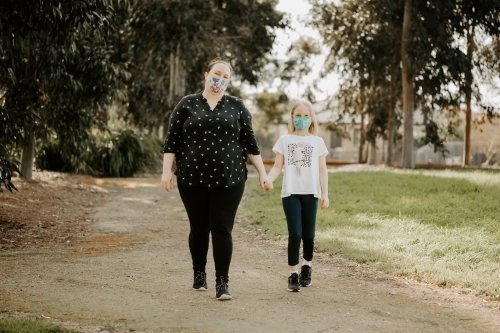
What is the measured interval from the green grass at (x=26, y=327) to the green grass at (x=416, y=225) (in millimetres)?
3942

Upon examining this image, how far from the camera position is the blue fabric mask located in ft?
21.1

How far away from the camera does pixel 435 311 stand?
19.1 ft

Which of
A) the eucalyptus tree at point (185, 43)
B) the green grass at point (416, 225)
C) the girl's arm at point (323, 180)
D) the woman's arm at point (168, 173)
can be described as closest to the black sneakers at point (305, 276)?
the girl's arm at point (323, 180)

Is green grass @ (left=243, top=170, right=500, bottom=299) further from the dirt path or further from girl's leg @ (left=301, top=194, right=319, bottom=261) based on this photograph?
girl's leg @ (left=301, top=194, right=319, bottom=261)

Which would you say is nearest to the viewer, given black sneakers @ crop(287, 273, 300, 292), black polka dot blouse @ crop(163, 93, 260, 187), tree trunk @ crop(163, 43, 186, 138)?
black polka dot blouse @ crop(163, 93, 260, 187)

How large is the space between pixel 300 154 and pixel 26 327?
9.63 ft

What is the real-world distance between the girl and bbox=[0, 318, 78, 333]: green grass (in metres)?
2.41

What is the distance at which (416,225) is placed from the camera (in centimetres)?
1020

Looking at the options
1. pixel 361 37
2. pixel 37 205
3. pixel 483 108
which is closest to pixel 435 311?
pixel 37 205

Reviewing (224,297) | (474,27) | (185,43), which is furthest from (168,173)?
(474,27)

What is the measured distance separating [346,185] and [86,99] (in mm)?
6375

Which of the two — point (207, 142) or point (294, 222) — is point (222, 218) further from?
point (294, 222)

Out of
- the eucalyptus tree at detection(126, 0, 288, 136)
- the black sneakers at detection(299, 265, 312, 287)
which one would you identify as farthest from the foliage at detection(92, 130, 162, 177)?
the black sneakers at detection(299, 265, 312, 287)

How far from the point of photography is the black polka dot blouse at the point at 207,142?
575 cm
